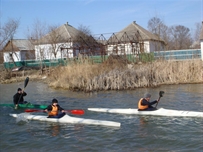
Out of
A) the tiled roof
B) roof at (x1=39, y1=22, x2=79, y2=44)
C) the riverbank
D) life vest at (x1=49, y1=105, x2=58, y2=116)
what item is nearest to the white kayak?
life vest at (x1=49, y1=105, x2=58, y2=116)

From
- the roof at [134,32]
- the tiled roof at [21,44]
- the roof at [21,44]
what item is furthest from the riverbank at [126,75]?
the tiled roof at [21,44]

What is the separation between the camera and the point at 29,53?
175ft

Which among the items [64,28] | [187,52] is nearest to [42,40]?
[64,28]

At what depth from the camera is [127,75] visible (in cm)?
2000

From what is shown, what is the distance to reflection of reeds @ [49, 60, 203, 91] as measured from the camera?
19797 millimetres

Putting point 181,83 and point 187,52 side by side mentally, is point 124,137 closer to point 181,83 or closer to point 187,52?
point 181,83

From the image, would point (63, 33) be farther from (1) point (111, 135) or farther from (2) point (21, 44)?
(1) point (111, 135)

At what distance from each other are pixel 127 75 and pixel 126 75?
11 cm

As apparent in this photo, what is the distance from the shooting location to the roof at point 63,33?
154 feet

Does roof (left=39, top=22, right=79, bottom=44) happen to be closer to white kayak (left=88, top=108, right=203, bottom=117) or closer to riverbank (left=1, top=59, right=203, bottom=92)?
riverbank (left=1, top=59, right=203, bottom=92)

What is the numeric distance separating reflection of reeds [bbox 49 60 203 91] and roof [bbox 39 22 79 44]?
24654 mm

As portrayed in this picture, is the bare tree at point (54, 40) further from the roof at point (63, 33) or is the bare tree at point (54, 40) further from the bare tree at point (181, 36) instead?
the bare tree at point (181, 36)

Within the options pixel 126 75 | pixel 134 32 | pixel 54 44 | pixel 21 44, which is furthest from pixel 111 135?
pixel 21 44

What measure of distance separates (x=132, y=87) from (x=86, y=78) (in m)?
3.31
